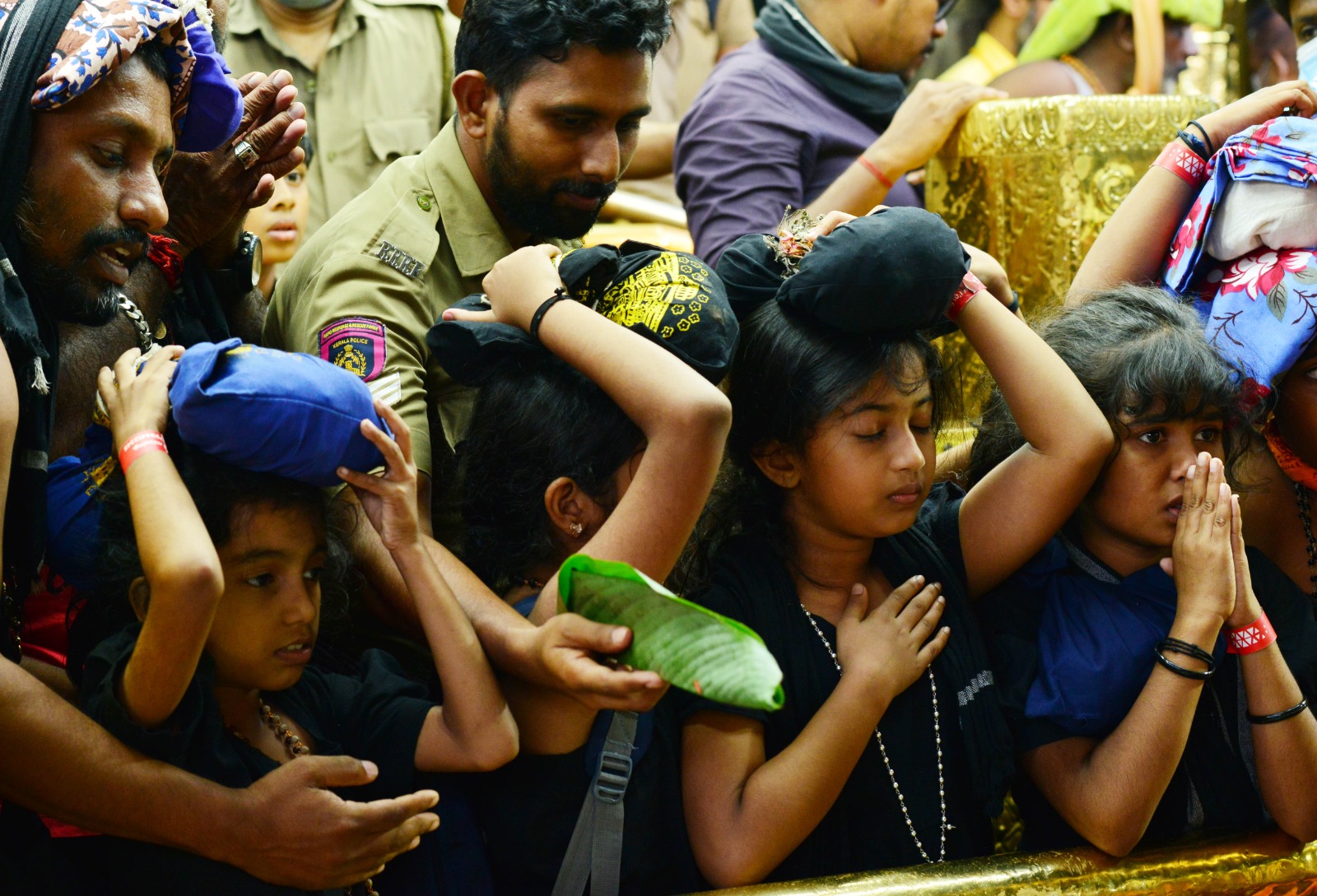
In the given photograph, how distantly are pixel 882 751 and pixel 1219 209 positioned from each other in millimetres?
1132

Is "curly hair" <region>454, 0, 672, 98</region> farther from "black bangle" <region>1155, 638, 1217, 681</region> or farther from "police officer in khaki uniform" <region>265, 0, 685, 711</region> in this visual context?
"black bangle" <region>1155, 638, 1217, 681</region>

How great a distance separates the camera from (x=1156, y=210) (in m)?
2.41

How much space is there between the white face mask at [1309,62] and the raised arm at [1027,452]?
3.33 feet

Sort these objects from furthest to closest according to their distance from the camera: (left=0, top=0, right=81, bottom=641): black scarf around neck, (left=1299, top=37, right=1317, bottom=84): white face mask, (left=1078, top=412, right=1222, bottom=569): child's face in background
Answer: (left=1299, top=37, right=1317, bottom=84): white face mask → (left=1078, top=412, right=1222, bottom=569): child's face in background → (left=0, top=0, right=81, bottom=641): black scarf around neck

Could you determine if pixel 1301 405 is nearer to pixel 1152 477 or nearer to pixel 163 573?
pixel 1152 477

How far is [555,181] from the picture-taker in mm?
2357

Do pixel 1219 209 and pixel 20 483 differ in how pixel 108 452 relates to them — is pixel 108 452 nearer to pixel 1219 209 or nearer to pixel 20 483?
pixel 20 483

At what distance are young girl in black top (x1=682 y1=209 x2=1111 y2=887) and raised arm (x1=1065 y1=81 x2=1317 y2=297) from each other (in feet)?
1.57

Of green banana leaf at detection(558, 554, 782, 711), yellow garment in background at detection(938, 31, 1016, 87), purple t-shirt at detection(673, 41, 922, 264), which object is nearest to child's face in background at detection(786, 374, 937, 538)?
green banana leaf at detection(558, 554, 782, 711)

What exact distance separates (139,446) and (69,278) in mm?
401

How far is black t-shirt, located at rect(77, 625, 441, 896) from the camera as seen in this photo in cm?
162

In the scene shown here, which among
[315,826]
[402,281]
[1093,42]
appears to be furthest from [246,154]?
[1093,42]

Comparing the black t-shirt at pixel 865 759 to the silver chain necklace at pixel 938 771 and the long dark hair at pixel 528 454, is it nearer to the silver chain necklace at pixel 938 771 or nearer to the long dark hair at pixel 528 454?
the silver chain necklace at pixel 938 771

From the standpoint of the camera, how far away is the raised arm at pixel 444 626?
65.8 inches
